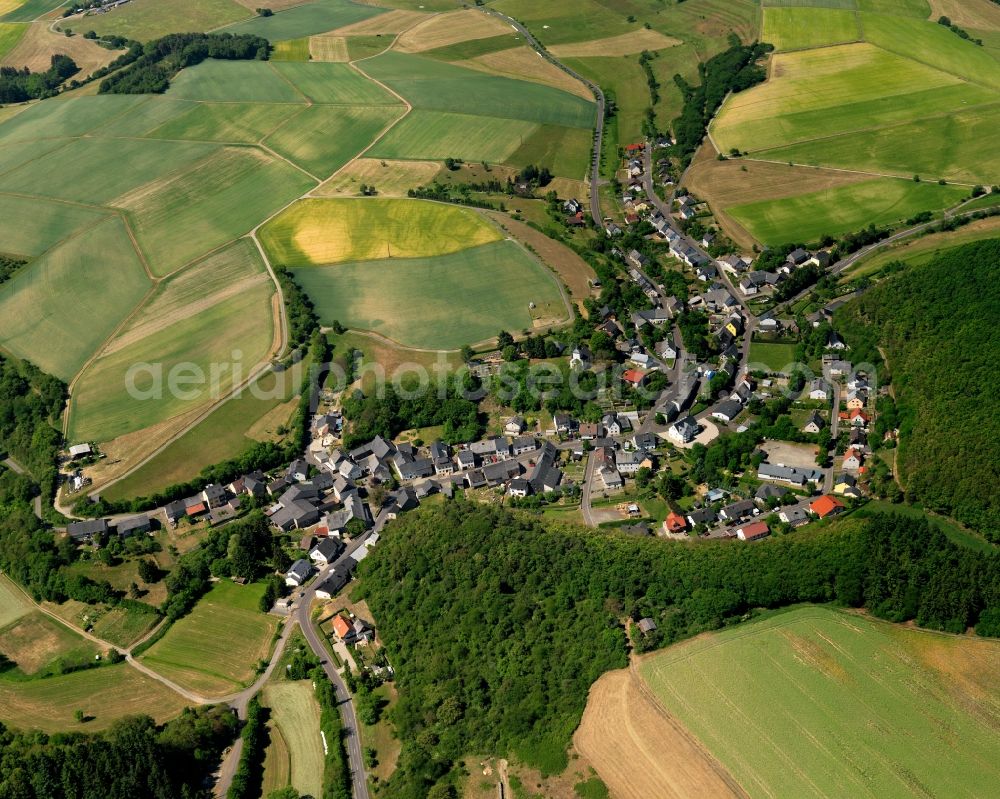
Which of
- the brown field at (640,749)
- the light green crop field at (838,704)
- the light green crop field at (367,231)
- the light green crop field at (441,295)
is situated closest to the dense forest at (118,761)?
the brown field at (640,749)

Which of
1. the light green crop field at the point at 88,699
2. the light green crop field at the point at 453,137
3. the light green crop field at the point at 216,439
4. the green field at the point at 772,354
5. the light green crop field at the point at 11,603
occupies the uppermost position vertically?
the light green crop field at the point at 453,137

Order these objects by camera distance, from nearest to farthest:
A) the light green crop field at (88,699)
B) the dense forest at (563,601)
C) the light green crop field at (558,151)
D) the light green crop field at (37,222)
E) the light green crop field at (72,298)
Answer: the dense forest at (563,601)
the light green crop field at (88,699)
the light green crop field at (72,298)
the light green crop field at (37,222)
the light green crop field at (558,151)

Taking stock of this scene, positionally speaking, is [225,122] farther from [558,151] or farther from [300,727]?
[300,727]

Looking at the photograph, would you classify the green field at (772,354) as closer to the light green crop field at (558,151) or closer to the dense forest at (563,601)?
the dense forest at (563,601)

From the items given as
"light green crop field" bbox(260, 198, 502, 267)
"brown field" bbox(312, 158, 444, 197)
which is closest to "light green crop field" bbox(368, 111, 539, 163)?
"brown field" bbox(312, 158, 444, 197)

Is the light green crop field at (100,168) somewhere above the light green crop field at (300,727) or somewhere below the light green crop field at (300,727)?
above

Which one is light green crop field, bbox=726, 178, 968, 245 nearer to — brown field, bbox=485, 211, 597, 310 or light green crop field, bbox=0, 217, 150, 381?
brown field, bbox=485, 211, 597, 310

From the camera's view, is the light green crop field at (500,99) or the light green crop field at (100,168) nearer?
the light green crop field at (100,168)
